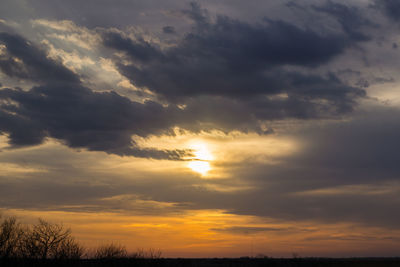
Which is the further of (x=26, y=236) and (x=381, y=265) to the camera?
(x=381, y=265)

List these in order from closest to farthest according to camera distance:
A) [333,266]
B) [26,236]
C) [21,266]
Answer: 1. [21,266]
2. [26,236]
3. [333,266]

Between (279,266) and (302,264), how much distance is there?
5873 mm

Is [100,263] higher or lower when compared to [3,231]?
lower

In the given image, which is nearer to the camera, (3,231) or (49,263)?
(49,263)

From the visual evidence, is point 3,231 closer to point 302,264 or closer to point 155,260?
point 155,260

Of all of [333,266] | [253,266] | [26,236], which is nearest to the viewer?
[26,236]

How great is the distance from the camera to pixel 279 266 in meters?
81.4

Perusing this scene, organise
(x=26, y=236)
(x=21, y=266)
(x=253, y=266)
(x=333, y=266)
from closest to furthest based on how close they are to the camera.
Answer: (x=21, y=266) < (x=26, y=236) < (x=333, y=266) < (x=253, y=266)

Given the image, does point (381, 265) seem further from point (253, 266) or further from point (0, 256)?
point (0, 256)

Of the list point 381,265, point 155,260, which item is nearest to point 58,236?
point 155,260

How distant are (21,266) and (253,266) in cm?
3882

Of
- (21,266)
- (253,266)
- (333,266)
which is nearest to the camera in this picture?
(21,266)

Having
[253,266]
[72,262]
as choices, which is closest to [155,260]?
[72,262]

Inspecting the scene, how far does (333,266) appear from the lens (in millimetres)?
75500
